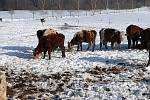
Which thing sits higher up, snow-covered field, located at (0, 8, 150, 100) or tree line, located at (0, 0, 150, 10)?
tree line, located at (0, 0, 150, 10)

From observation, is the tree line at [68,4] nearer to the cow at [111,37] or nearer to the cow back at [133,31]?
the cow back at [133,31]

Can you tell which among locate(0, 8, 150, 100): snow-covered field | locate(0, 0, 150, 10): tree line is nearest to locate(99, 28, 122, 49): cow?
locate(0, 8, 150, 100): snow-covered field

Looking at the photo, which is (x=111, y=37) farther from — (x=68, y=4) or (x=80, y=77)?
(x=68, y=4)

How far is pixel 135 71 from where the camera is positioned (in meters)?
19.9

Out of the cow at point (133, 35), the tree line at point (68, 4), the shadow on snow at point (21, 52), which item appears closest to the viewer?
the shadow on snow at point (21, 52)

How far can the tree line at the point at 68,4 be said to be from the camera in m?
132

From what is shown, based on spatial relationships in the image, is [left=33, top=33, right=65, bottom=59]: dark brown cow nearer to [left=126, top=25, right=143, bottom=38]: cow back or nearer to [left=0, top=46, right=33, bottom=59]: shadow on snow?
[left=0, top=46, right=33, bottom=59]: shadow on snow

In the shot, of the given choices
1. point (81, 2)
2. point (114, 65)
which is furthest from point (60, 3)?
point (114, 65)

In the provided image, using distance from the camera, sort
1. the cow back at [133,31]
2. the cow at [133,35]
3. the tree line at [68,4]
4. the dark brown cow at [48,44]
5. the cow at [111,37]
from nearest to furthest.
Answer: the dark brown cow at [48,44], the cow at [111,37], the cow at [133,35], the cow back at [133,31], the tree line at [68,4]

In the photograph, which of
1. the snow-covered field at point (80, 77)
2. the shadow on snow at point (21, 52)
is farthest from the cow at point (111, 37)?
the shadow on snow at point (21, 52)

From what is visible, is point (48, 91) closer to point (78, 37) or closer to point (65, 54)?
point (65, 54)

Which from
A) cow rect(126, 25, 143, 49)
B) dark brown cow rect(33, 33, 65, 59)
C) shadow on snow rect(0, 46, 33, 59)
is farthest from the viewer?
cow rect(126, 25, 143, 49)

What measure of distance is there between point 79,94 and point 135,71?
4123mm

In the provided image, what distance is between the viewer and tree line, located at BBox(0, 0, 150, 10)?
13150 cm
